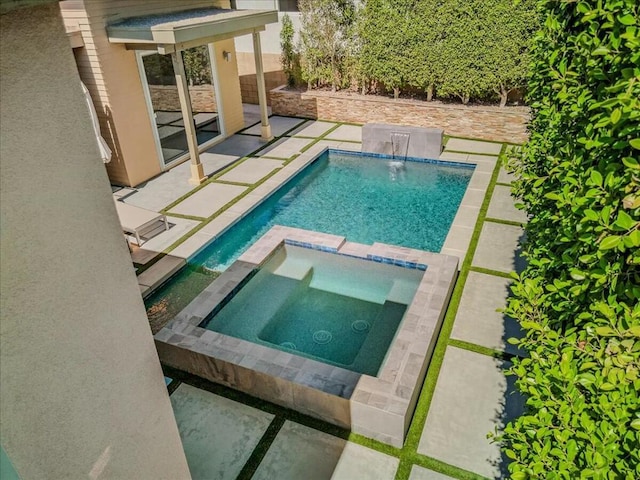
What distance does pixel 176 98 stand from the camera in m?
14.3

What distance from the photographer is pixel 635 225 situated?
2051mm

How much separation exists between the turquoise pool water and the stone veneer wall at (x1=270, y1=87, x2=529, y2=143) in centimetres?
247

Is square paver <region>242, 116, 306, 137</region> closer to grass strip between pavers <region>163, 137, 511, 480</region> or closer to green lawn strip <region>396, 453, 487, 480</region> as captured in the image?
grass strip between pavers <region>163, 137, 511, 480</region>

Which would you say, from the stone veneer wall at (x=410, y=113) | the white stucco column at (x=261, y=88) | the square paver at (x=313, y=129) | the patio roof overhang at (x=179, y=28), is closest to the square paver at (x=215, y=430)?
the patio roof overhang at (x=179, y=28)

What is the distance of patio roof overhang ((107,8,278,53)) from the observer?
34.5ft

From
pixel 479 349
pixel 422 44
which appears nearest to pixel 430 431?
pixel 479 349

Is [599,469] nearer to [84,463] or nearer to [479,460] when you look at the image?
[84,463]

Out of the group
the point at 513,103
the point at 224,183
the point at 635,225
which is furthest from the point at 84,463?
the point at 513,103

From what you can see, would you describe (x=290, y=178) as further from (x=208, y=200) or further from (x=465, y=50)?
(x=465, y=50)

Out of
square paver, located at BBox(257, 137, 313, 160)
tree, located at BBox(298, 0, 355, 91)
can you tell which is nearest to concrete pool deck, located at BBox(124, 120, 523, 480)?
square paver, located at BBox(257, 137, 313, 160)

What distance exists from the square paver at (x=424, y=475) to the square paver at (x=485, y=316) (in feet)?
7.58

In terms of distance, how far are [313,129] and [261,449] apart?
43.1 ft

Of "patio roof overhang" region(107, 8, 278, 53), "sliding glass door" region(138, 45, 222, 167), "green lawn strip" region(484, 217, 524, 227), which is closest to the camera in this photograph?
"green lawn strip" region(484, 217, 524, 227)

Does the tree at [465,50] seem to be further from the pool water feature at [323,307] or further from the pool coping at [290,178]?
the pool water feature at [323,307]
